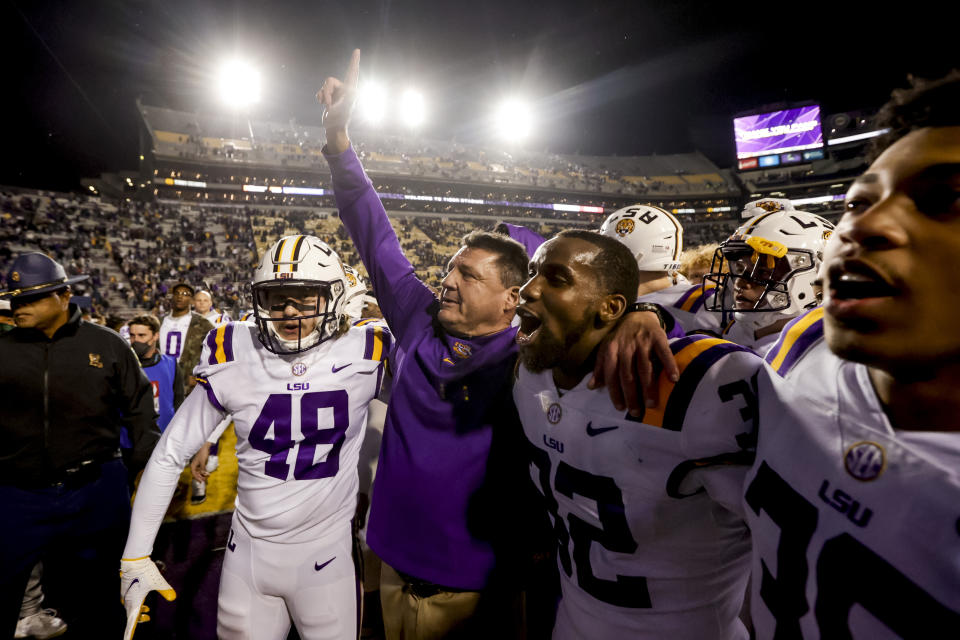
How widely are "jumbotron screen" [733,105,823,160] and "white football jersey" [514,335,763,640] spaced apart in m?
38.7

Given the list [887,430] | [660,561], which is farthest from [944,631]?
[660,561]

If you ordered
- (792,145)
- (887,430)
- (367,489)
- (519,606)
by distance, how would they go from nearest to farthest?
(887,430) → (519,606) → (367,489) → (792,145)

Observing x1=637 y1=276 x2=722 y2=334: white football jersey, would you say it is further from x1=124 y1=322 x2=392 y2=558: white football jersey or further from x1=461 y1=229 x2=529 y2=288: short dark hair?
x1=124 y1=322 x2=392 y2=558: white football jersey

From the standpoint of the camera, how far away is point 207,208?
109 ft

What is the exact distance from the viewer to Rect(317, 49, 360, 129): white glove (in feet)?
8.88

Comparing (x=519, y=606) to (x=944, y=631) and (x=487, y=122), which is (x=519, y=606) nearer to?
(x=944, y=631)

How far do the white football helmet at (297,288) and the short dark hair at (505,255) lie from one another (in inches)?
34.1

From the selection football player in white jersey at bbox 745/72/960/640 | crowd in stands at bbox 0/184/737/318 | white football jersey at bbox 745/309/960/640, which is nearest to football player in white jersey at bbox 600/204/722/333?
white football jersey at bbox 745/309/960/640

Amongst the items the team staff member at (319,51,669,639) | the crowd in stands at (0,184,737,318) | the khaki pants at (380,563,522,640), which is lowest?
the khaki pants at (380,563,522,640)

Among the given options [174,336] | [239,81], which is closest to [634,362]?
[174,336]

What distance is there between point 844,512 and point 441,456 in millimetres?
1540

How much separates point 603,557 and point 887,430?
1036 millimetres

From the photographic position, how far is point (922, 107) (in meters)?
0.83

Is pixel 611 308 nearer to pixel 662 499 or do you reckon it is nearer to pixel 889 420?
pixel 662 499
